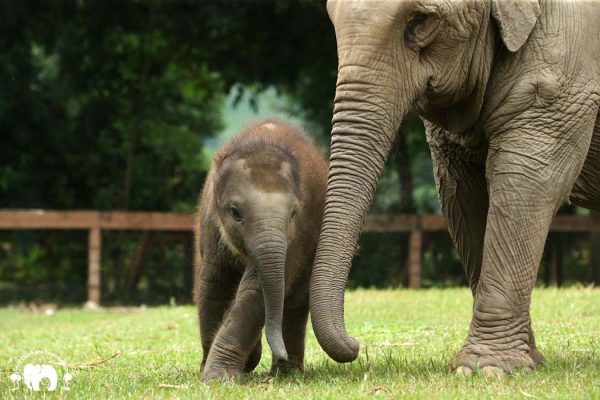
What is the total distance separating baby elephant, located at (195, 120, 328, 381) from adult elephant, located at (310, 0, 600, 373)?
328 mm

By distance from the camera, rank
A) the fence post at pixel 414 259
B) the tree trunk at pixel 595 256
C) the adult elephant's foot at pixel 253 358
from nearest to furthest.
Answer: the adult elephant's foot at pixel 253 358 → the fence post at pixel 414 259 → the tree trunk at pixel 595 256

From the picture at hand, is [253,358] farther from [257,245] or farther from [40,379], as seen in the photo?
[40,379]

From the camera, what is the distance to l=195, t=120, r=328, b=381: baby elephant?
7.39m

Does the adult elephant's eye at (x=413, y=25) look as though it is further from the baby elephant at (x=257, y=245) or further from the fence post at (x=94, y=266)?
the fence post at (x=94, y=266)

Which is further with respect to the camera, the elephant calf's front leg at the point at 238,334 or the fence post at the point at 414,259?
the fence post at the point at 414,259

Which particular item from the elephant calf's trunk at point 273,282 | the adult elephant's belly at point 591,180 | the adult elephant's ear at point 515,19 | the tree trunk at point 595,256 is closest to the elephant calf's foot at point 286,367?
the elephant calf's trunk at point 273,282

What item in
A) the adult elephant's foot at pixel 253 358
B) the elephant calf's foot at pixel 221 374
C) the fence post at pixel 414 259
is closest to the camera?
the elephant calf's foot at pixel 221 374

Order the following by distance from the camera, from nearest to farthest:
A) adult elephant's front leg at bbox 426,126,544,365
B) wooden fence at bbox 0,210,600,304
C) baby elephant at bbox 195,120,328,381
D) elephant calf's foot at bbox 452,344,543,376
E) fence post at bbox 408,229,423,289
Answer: baby elephant at bbox 195,120,328,381, elephant calf's foot at bbox 452,344,543,376, adult elephant's front leg at bbox 426,126,544,365, wooden fence at bbox 0,210,600,304, fence post at bbox 408,229,423,289

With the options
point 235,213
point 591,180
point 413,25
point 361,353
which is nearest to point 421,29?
point 413,25

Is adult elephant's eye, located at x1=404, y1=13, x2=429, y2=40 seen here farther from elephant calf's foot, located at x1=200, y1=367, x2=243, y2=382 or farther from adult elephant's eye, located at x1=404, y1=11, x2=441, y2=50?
elephant calf's foot, located at x1=200, y1=367, x2=243, y2=382

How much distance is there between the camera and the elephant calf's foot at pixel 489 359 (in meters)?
7.58

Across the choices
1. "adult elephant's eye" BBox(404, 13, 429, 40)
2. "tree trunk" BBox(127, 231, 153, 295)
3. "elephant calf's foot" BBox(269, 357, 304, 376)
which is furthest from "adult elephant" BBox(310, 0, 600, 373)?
"tree trunk" BBox(127, 231, 153, 295)

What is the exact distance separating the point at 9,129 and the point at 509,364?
14986mm

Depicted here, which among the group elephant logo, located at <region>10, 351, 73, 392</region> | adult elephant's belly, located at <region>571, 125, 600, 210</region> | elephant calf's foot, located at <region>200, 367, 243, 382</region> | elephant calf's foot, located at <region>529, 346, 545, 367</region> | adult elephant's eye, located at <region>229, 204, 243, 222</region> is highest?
adult elephant's belly, located at <region>571, 125, 600, 210</region>
